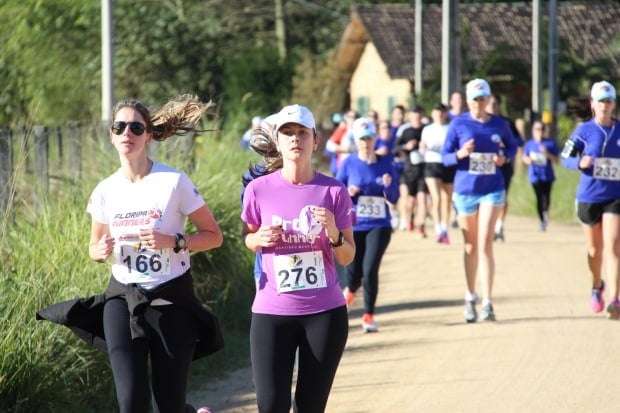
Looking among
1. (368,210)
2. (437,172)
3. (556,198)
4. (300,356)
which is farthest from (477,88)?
(556,198)

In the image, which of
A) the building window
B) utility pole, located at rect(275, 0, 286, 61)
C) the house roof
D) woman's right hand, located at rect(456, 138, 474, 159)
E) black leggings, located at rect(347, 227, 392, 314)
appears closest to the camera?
black leggings, located at rect(347, 227, 392, 314)

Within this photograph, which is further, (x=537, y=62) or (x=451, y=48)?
(x=537, y=62)

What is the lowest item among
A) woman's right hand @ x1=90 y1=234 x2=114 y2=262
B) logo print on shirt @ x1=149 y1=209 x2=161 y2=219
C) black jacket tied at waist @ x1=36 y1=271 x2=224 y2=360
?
black jacket tied at waist @ x1=36 y1=271 x2=224 y2=360

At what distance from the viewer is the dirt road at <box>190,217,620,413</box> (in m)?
9.07

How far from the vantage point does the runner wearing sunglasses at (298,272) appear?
21.9ft

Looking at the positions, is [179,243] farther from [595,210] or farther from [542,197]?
[542,197]

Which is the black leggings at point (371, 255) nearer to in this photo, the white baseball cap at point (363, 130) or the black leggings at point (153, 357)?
the white baseball cap at point (363, 130)

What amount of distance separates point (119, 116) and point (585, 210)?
21.1ft

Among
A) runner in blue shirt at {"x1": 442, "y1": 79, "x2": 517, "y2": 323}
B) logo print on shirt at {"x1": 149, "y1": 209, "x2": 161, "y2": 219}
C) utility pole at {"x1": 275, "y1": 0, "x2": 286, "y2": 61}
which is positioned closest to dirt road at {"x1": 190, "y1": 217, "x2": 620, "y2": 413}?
runner in blue shirt at {"x1": 442, "y1": 79, "x2": 517, "y2": 323}

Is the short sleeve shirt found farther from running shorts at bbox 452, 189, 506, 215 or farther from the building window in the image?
the building window

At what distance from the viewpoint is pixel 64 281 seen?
9.45 metres

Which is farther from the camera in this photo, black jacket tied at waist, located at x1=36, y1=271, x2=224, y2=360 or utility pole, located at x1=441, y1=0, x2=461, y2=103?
utility pole, located at x1=441, y1=0, x2=461, y2=103

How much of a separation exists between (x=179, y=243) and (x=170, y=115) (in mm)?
822

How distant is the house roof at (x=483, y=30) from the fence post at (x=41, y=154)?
120 ft
